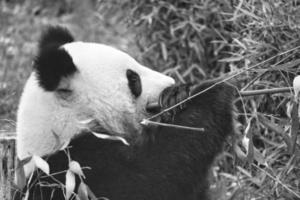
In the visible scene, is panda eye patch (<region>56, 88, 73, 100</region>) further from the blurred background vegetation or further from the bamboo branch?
the blurred background vegetation

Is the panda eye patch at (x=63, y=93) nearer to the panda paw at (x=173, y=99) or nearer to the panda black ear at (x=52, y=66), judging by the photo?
the panda black ear at (x=52, y=66)

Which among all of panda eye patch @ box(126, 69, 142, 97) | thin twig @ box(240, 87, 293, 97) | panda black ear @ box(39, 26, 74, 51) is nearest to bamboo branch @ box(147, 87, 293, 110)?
thin twig @ box(240, 87, 293, 97)

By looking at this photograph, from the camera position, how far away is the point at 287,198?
4293mm

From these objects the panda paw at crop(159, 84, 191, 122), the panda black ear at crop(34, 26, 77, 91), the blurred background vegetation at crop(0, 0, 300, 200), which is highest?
the panda black ear at crop(34, 26, 77, 91)

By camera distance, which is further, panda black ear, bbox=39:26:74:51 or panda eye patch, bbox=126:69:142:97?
panda black ear, bbox=39:26:74:51

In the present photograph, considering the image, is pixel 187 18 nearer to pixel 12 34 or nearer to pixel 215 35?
pixel 215 35

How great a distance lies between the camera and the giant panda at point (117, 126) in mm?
3582

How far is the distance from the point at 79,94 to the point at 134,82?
37cm

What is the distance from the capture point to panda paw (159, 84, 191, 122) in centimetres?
379

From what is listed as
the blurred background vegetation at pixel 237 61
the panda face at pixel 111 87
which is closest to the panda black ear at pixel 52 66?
the panda face at pixel 111 87

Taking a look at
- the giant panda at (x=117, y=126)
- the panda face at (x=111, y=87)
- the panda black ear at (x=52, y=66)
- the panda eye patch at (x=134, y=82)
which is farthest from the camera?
the panda eye patch at (x=134, y=82)

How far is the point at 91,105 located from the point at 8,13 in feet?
21.0

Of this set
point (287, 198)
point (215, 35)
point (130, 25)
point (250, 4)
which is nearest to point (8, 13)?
point (130, 25)

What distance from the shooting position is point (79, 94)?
3900 millimetres
